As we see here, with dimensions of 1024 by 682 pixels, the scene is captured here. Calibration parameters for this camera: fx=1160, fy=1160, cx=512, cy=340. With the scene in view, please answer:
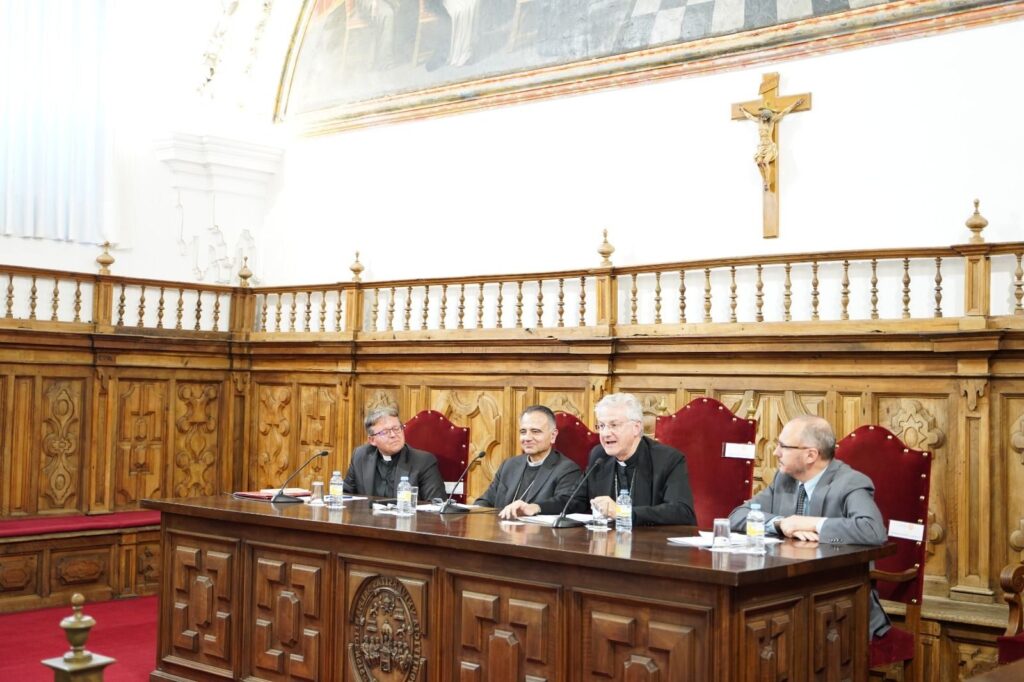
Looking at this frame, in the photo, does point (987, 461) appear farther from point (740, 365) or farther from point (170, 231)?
point (170, 231)

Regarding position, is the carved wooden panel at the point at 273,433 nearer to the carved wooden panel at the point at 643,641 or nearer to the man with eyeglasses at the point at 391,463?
the man with eyeglasses at the point at 391,463

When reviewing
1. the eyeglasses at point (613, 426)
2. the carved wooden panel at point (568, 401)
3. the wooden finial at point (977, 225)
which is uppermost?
the wooden finial at point (977, 225)

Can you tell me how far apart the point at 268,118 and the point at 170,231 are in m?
Answer: 1.55

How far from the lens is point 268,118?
38.2 feet

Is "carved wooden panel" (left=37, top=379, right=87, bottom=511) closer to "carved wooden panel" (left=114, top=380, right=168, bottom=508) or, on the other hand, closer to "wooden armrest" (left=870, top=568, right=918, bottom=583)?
"carved wooden panel" (left=114, top=380, right=168, bottom=508)

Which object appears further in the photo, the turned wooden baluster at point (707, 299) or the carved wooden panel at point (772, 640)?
the turned wooden baluster at point (707, 299)

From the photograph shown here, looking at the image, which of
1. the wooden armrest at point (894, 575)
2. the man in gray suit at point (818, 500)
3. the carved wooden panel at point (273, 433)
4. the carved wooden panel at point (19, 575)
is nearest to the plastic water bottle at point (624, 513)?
the man in gray suit at point (818, 500)

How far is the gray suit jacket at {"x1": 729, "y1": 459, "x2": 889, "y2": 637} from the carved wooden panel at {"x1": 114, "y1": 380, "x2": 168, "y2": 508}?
5.97m

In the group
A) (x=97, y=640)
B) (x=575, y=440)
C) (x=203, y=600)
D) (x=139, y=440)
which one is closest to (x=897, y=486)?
(x=575, y=440)

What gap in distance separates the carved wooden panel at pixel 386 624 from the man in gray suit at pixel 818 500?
1.37 metres

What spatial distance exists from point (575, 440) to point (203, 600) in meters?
2.10

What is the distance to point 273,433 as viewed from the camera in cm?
1010

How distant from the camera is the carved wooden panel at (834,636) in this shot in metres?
4.18

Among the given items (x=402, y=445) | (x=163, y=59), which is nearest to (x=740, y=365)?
(x=402, y=445)
